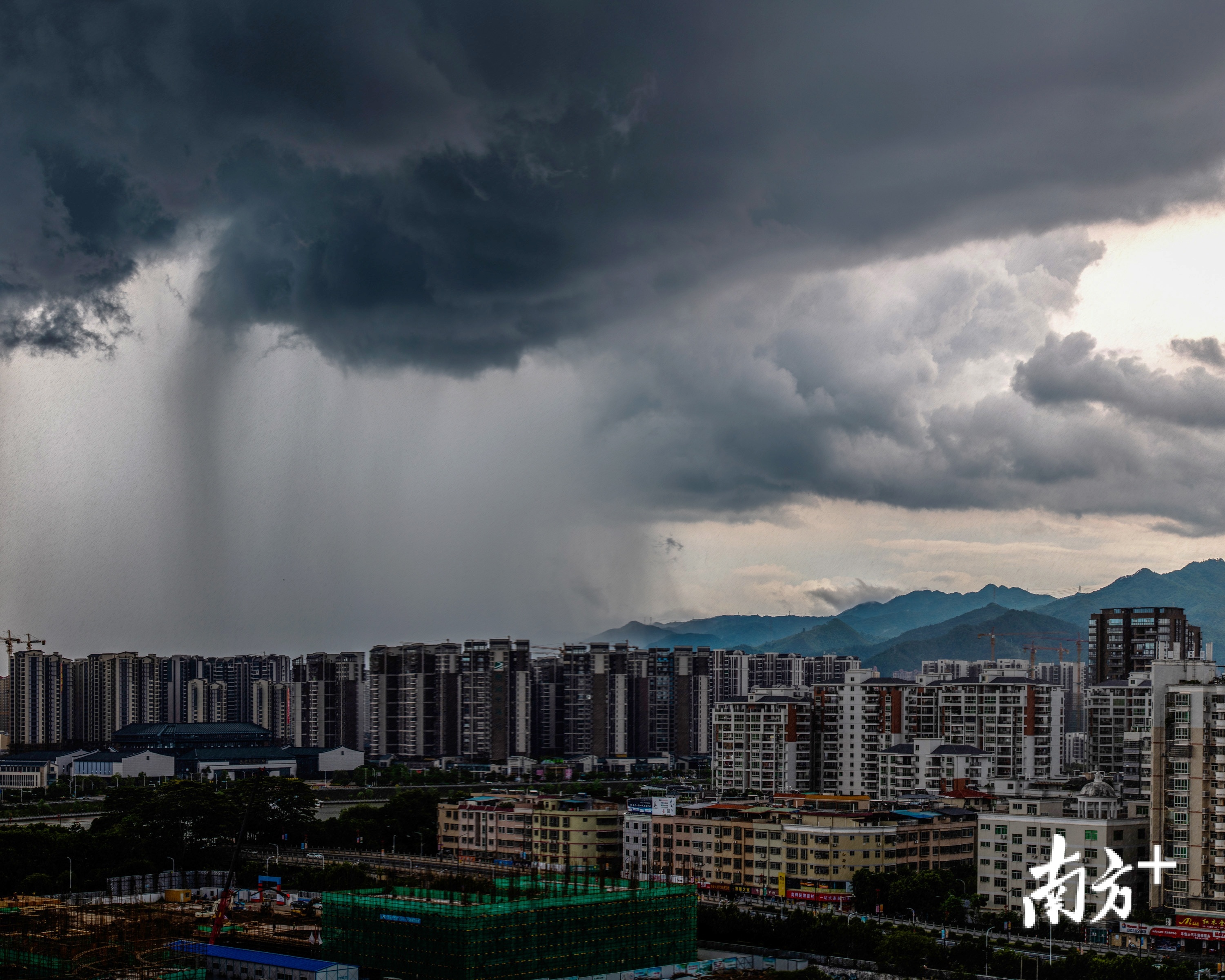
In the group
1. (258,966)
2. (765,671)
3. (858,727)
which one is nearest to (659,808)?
(858,727)

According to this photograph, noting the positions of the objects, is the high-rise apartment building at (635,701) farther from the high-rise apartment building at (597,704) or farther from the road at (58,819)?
the road at (58,819)

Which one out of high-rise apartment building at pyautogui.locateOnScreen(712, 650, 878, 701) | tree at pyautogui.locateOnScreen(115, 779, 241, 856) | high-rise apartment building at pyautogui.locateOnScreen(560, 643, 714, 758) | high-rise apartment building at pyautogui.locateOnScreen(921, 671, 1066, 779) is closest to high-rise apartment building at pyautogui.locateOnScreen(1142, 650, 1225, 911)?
high-rise apartment building at pyautogui.locateOnScreen(921, 671, 1066, 779)

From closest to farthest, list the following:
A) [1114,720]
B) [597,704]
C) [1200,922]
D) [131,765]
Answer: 1. [1200,922]
2. [1114,720]
3. [131,765]
4. [597,704]

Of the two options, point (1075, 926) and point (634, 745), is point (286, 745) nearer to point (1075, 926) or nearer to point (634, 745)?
point (634, 745)

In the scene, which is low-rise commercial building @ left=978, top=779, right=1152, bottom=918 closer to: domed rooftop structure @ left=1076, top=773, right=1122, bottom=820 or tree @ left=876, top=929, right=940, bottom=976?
domed rooftop structure @ left=1076, top=773, right=1122, bottom=820

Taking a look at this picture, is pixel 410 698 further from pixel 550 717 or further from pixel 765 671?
pixel 765 671

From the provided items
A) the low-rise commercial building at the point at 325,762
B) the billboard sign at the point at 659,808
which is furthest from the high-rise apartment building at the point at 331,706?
the billboard sign at the point at 659,808
